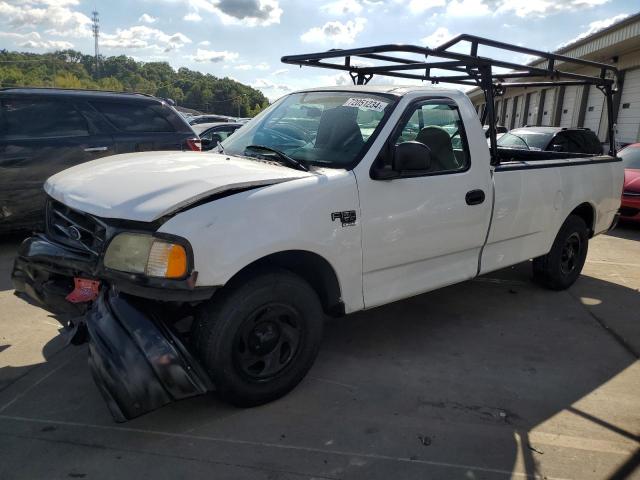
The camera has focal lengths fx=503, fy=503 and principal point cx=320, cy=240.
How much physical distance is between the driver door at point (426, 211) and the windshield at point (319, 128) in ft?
0.67

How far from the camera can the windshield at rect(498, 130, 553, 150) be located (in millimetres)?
8836

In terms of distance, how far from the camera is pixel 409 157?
10.2ft

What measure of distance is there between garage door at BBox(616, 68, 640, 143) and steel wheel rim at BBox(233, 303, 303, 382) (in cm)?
1705

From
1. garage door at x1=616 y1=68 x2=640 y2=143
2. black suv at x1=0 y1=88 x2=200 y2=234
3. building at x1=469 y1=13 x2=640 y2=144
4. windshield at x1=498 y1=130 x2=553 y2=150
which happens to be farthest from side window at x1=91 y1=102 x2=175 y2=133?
garage door at x1=616 y1=68 x2=640 y2=143

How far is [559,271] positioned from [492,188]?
1.80m

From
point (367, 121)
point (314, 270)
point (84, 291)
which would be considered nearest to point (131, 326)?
point (84, 291)

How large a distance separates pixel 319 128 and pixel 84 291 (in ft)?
6.14

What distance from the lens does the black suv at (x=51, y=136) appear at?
18.7ft

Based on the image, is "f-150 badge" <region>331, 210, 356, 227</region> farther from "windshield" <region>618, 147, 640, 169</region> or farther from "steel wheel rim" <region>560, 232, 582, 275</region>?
"windshield" <region>618, 147, 640, 169</region>

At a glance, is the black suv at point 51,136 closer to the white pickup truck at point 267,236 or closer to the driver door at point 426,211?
the white pickup truck at point 267,236

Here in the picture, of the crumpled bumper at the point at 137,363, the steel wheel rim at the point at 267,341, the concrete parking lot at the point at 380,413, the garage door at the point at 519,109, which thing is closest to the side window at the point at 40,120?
the concrete parking lot at the point at 380,413

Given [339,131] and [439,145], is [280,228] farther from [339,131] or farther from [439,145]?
[439,145]

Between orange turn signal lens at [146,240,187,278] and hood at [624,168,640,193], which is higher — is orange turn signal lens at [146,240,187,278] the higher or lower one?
the lower one

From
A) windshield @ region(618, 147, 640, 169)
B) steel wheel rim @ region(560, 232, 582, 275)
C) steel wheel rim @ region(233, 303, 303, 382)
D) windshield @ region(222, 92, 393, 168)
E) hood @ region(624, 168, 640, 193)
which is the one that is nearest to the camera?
Result: steel wheel rim @ region(233, 303, 303, 382)
